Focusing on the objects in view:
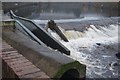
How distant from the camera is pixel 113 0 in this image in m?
20.3

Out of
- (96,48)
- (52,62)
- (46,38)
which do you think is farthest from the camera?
(96,48)

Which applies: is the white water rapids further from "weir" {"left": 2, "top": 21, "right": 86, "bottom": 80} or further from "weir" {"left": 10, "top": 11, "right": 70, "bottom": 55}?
"weir" {"left": 2, "top": 21, "right": 86, "bottom": 80}

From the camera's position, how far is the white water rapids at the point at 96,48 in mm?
5764

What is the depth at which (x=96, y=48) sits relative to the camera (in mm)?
7668

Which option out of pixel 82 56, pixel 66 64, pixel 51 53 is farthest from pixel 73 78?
pixel 82 56

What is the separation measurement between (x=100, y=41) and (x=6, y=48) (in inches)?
Answer: 250

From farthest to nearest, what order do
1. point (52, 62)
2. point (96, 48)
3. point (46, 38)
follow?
point (96, 48)
point (46, 38)
point (52, 62)

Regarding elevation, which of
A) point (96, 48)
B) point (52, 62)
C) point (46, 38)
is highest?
point (52, 62)

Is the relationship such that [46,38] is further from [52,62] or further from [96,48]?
[52,62]

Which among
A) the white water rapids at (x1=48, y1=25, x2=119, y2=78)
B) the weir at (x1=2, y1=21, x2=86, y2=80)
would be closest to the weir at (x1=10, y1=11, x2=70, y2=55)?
the white water rapids at (x1=48, y1=25, x2=119, y2=78)

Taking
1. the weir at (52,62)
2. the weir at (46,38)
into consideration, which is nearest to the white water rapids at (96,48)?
the weir at (46,38)

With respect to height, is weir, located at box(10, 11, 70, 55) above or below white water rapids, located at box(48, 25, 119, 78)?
above

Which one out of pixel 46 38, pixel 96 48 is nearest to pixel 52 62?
pixel 46 38

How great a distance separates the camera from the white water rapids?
576cm
